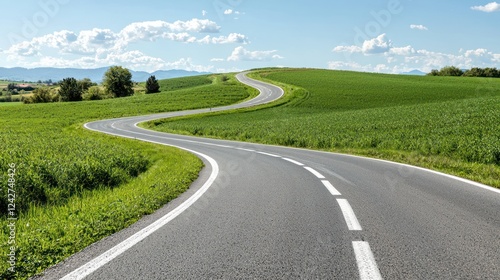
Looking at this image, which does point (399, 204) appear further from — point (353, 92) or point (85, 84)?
point (85, 84)

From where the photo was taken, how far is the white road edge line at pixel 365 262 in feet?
12.1

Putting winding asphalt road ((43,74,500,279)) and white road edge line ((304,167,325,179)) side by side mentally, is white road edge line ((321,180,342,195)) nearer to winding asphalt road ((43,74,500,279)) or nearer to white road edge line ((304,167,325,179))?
winding asphalt road ((43,74,500,279))

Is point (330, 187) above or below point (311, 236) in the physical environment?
below

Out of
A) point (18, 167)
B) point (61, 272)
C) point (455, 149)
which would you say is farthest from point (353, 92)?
point (61, 272)

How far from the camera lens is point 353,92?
70.9 metres

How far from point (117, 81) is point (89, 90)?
314 inches

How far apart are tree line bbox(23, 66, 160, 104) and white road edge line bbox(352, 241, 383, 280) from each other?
333 ft

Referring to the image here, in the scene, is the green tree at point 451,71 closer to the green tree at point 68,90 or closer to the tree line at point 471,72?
the tree line at point 471,72

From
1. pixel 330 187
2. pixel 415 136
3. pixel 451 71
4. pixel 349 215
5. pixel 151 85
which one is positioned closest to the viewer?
pixel 349 215

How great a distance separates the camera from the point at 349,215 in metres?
6.10

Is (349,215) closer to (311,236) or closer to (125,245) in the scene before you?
(311,236)

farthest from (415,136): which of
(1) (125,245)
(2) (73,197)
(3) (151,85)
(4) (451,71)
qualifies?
(4) (451,71)

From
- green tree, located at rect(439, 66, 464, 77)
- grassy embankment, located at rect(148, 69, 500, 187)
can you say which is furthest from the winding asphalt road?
green tree, located at rect(439, 66, 464, 77)

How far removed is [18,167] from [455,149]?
15.2m
